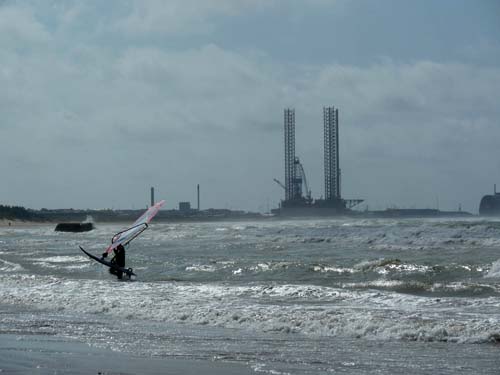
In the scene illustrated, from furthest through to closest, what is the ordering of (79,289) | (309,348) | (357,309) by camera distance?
(79,289) < (357,309) < (309,348)

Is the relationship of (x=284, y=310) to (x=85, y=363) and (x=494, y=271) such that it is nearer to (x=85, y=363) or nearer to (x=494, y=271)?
(x=85, y=363)

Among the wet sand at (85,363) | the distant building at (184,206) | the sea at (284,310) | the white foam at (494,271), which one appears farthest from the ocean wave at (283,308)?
the distant building at (184,206)

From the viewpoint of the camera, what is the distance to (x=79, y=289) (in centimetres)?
1666

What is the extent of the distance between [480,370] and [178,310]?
6054mm

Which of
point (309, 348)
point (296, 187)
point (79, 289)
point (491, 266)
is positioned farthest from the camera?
point (296, 187)

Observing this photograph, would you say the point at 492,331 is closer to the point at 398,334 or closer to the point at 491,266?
the point at 398,334

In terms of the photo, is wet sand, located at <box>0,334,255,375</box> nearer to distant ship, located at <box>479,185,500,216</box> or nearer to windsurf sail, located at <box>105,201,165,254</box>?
windsurf sail, located at <box>105,201,165,254</box>

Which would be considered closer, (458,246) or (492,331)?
(492,331)

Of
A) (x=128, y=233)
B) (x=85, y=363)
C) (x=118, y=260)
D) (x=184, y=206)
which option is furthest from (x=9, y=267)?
(x=184, y=206)

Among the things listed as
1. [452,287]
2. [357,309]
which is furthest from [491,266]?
→ [357,309]

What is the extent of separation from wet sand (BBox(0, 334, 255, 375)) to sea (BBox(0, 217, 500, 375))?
1.01 ft

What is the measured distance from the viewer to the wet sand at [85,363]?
8234 millimetres

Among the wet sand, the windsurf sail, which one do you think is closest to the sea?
the wet sand

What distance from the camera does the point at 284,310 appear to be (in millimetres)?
12422
